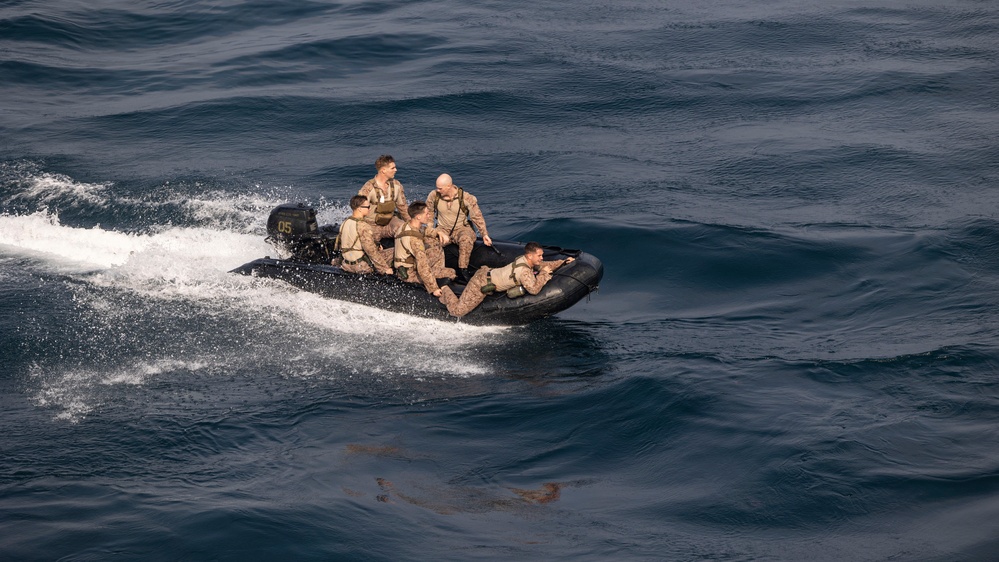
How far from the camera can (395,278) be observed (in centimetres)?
1560

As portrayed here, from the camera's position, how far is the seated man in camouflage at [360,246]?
15438 millimetres

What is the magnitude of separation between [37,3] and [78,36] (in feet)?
13.0

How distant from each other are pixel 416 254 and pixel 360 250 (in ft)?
3.56

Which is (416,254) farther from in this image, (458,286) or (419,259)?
(458,286)

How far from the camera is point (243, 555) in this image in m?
10.6

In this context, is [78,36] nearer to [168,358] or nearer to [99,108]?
[99,108]

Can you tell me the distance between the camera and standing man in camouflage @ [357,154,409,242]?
1608 cm

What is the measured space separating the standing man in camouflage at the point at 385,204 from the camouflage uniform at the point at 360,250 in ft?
1.22

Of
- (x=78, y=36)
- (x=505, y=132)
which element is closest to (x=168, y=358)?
(x=505, y=132)

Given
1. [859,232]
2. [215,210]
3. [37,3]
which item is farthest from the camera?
[37,3]

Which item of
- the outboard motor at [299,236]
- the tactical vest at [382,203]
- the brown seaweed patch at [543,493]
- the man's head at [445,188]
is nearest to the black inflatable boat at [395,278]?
the outboard motor at [299,236]

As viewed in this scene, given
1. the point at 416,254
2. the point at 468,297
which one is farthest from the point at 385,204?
the point at 468,297

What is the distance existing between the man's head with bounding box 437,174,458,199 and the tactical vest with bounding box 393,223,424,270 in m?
0.87

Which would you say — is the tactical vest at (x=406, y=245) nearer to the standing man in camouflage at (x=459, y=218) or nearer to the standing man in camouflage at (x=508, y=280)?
the standing man in camouflage at (x=508, y=280)
